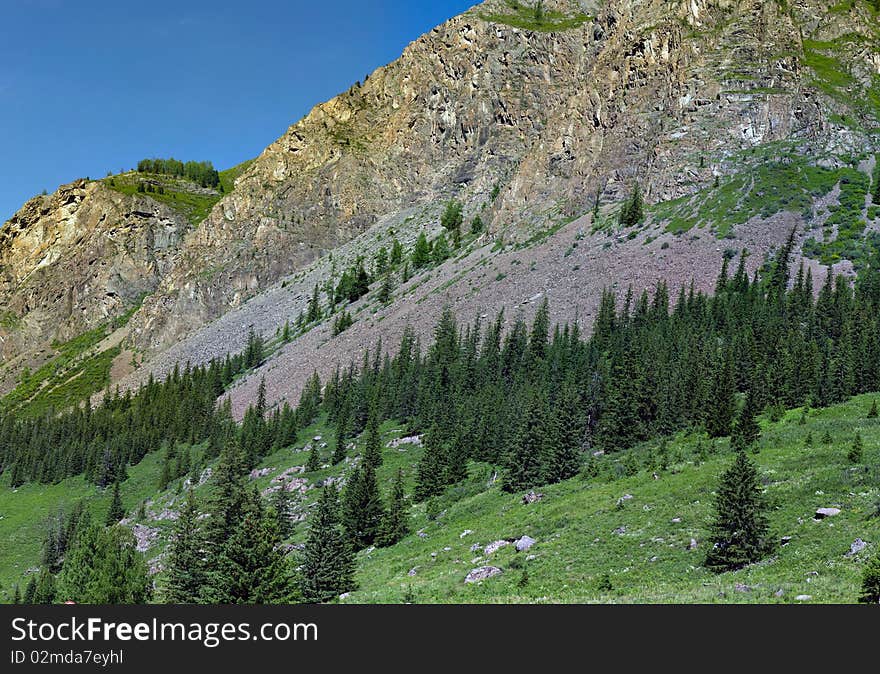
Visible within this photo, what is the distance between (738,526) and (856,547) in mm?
4847

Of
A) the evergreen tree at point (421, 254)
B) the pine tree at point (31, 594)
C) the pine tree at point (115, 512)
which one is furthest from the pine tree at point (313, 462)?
the evergreen tree at point (421, 254)

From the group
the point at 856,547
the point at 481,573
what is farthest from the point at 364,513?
the point at 856,547

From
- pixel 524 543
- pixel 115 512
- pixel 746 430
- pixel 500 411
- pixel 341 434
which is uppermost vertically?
pixel 500 411

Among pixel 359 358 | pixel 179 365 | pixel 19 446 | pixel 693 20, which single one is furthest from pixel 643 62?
pixel 19 446

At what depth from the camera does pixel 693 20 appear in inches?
6383

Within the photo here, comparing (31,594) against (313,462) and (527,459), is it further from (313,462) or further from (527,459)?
(527,459)

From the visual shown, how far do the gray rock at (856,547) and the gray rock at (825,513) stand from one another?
4.39 metres

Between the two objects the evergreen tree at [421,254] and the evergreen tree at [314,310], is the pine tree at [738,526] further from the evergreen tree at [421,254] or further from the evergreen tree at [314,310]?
the evergreen tree at [314,310]

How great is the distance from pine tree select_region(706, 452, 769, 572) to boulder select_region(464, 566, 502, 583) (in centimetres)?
1163

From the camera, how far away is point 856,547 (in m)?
31.3

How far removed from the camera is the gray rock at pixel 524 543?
148ft

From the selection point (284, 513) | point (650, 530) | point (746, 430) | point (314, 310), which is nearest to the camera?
point (650, 530)

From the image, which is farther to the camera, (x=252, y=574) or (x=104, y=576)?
(x=104, y=576)

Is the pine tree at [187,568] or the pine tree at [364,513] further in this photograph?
the pine tree at [364,513]
